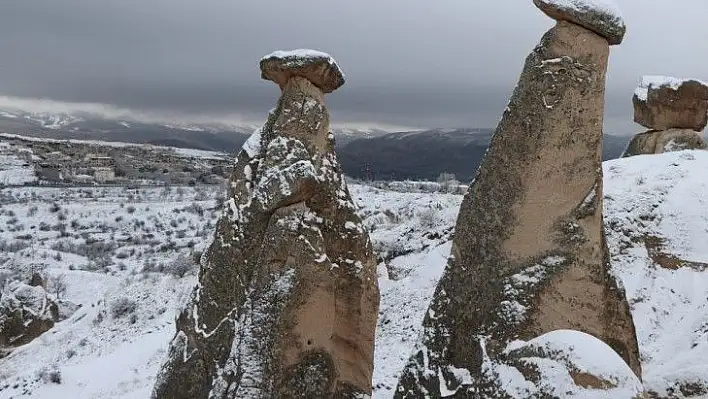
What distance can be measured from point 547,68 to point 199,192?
222 ft

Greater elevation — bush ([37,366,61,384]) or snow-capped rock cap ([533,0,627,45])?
snow-capped rock cap ([533,0,627,45])

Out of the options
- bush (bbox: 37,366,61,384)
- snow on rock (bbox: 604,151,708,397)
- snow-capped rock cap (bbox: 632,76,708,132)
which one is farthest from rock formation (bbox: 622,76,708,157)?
bush (bbox: 37,366,61,384)

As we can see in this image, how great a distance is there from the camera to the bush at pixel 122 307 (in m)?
18.6

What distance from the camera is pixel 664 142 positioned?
734 inches

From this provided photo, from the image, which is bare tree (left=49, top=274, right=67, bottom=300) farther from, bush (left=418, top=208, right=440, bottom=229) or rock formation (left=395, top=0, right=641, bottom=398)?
rock formation (left=395, top=0, right=641, bottom=398)

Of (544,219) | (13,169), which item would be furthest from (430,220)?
(13,169)

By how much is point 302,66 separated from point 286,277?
2.12 meters

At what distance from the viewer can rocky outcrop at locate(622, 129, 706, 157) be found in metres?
18.3

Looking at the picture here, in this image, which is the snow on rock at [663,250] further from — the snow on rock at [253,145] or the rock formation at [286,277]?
the snow on rock at [253,145]

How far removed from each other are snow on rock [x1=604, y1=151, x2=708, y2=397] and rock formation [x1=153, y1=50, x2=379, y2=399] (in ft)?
15.0

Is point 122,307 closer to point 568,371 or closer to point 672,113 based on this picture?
point 672,113

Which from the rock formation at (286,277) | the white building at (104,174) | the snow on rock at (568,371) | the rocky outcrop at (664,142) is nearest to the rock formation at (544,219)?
the snow on rock at (568,371)

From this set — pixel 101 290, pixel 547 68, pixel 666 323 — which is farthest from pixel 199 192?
pixel 547 68

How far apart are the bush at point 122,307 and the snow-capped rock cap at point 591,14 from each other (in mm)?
16517
